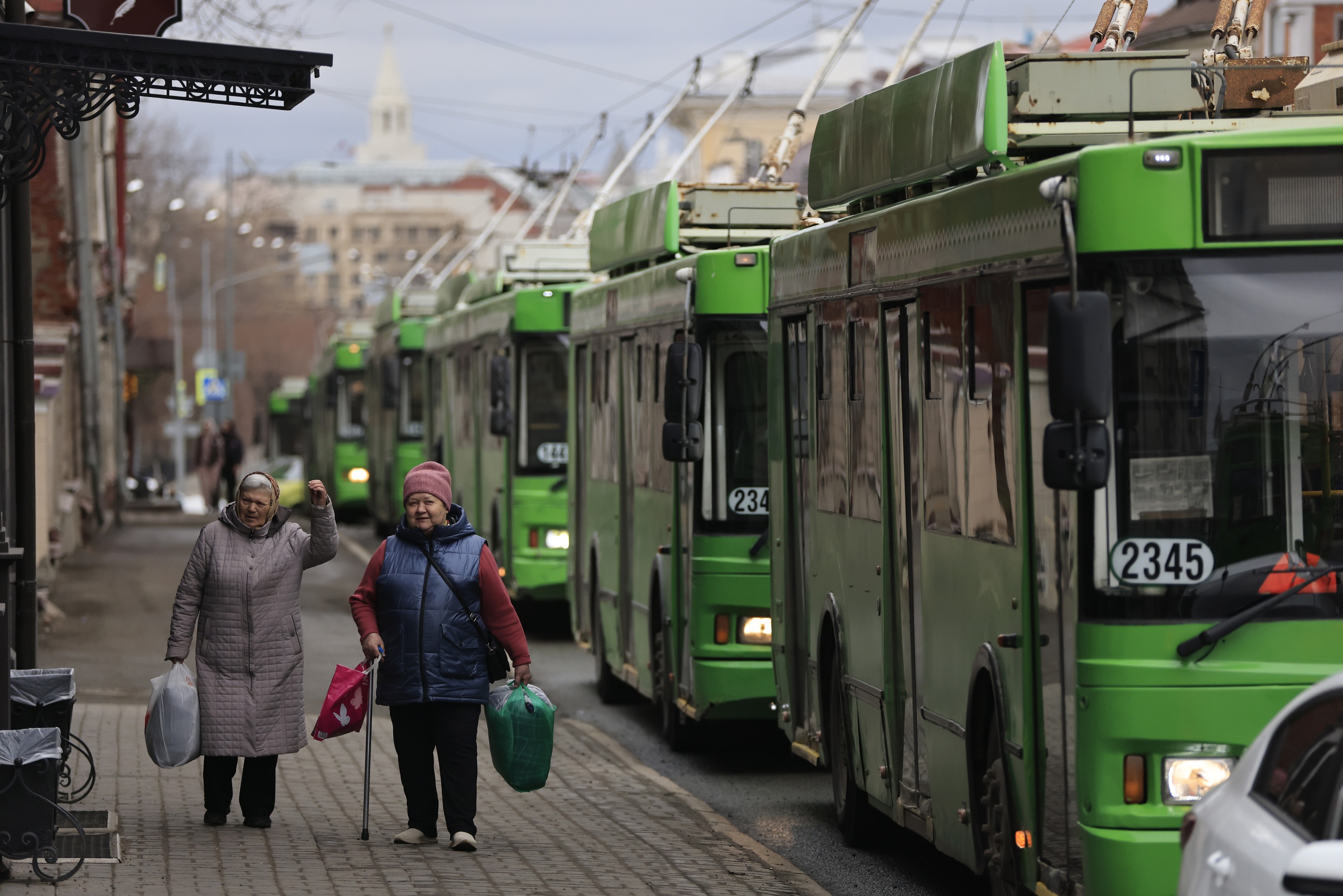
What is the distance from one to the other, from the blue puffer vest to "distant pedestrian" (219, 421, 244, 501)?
1228 inches

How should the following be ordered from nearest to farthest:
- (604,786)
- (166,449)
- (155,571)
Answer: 1. (604,786)
2. (155,571)
3. (166,449)

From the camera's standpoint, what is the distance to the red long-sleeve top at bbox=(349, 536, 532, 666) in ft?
28.8

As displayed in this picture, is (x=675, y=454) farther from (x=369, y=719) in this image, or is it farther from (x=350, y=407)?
(x=350, y=407)

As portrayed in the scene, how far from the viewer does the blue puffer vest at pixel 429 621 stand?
873 centimetres

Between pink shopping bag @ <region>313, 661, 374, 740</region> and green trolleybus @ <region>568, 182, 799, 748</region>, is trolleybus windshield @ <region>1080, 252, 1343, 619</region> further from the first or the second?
green trolleybus @ <region>568, 182, 799, 748</region>

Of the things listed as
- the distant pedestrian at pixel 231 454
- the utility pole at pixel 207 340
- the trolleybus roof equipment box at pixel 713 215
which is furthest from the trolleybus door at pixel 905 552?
the utility pole at pixel 207 340

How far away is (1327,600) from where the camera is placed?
20.1 ft

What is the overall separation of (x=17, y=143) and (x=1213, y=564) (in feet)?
15.8

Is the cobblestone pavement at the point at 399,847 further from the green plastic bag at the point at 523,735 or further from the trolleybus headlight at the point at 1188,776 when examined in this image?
the trolleybus headlight at the point at 1188,776

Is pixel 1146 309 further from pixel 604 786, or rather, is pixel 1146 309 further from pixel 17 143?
pixel 604 786

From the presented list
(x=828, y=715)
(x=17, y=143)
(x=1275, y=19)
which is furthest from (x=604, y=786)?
(x=1275, y=19)

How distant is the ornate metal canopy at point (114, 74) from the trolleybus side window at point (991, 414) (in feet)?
8.42

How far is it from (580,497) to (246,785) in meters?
7.07

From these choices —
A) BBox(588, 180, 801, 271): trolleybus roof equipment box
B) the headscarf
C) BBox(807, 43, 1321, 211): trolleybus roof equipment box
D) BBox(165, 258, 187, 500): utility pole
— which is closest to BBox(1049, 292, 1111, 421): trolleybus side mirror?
BBox(807, 43, 1321, 211): trolleybus roof equipment box
